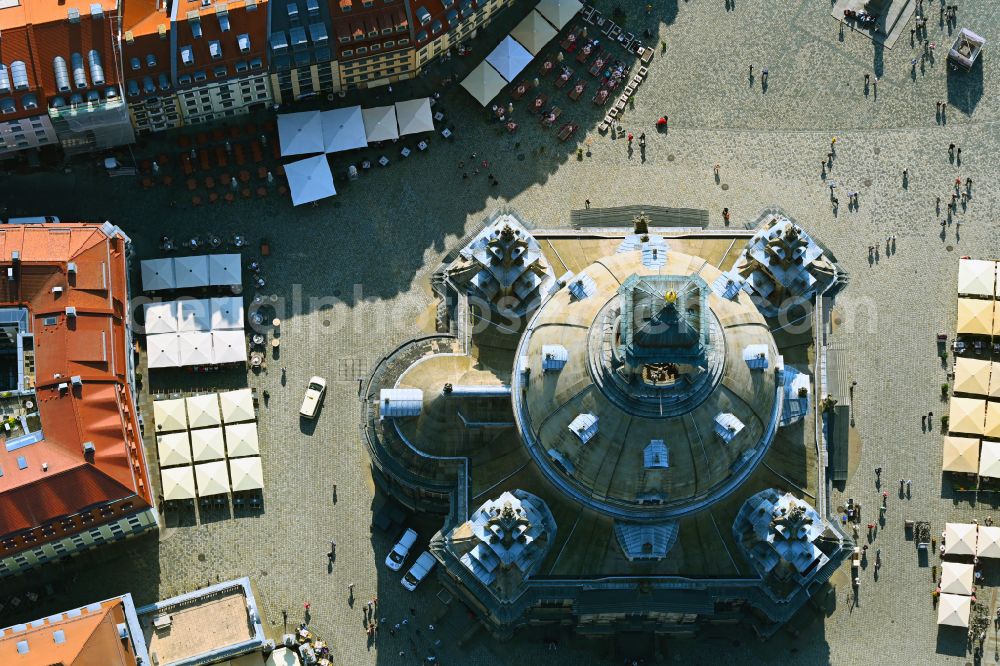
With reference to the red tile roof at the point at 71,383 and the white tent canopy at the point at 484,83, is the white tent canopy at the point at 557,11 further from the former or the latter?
the red tile roof at the point at 71,383

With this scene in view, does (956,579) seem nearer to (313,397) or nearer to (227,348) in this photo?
(313,397)

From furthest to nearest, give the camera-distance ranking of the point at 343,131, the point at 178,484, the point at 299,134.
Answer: the point at 343,131 → the point at 299,134 → the point at 178,484

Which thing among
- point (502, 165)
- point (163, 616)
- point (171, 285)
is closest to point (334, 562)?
point (163, 616)

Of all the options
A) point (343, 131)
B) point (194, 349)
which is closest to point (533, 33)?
point (343, 131)

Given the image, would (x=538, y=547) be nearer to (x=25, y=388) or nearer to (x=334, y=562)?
(x=334, y=562)

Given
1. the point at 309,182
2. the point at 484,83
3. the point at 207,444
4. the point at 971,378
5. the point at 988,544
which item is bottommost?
the point at 988,544

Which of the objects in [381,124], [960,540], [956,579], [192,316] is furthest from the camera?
[381,124]
